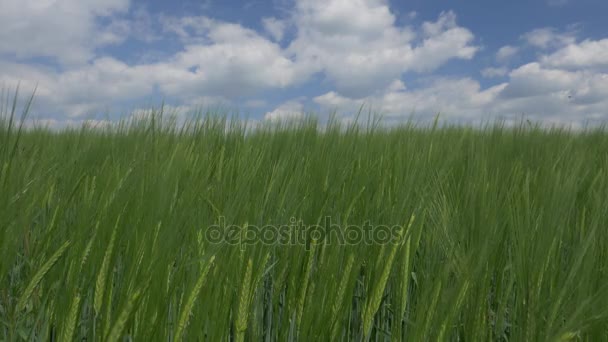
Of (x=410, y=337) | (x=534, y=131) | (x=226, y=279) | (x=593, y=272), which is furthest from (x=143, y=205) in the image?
(x=534, y=131)

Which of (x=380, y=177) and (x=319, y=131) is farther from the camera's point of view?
(x=319, y=131)

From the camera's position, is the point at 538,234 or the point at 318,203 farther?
the point at 318,203

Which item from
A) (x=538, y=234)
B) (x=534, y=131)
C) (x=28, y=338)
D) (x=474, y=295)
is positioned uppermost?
(x=534, y=131)

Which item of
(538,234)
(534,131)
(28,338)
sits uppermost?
(534,131)

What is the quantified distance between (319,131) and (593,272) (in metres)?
1.41

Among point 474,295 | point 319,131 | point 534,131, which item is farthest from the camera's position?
point 534,131

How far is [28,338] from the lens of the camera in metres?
0.68

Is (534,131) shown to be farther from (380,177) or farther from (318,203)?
(318,203)

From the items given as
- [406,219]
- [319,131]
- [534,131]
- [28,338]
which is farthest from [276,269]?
[534,131]

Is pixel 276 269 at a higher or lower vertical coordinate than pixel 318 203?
lower

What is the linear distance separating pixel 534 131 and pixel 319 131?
2.23m

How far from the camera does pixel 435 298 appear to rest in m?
0.66

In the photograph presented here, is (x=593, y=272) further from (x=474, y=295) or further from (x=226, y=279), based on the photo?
(x=226, y=279)

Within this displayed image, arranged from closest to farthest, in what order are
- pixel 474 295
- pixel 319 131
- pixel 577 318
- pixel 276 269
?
pixel 577 318, pixel 474 295, pixel 276 269, pixel 319 131
